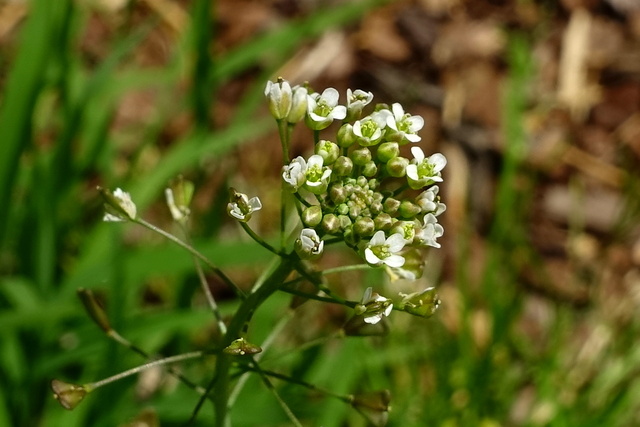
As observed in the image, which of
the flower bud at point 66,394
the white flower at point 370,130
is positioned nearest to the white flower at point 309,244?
the white flower at point 370,130

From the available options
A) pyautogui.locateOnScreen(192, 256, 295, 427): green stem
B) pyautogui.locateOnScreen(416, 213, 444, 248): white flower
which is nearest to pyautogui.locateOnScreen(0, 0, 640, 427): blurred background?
pyautogui.locateOnScreen(192, 256, 295, 427): green stem

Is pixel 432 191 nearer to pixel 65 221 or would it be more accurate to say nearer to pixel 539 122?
pixel 65 221

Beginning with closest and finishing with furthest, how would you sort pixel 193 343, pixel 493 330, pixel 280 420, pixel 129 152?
pixel 280 420, pixel 493 330, pixel 193 343, pixel 129 152

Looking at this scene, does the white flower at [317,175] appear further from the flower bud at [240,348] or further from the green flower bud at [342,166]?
the flower bud at [240,348]

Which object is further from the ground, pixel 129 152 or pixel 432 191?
pixel 432 191

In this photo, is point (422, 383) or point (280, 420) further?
point (422, 383)

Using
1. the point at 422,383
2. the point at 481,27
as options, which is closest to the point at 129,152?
the point at 422,383

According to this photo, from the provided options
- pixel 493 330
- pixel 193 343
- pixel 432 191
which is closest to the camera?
pixel 432 191
